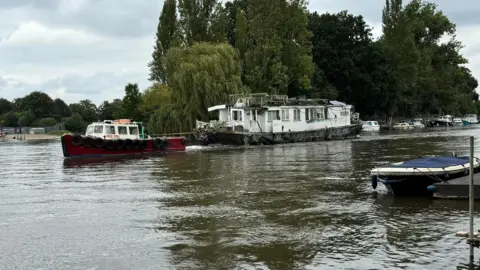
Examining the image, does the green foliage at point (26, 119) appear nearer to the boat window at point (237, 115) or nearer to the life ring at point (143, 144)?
the boat window at point (237, 115)

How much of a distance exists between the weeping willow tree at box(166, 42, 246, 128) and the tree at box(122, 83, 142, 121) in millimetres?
22014

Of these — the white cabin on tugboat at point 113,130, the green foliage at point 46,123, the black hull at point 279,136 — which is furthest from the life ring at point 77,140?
the green foliage at point 46,123

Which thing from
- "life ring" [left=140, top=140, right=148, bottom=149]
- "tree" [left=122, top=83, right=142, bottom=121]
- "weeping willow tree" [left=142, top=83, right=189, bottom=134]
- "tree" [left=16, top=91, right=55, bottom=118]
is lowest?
"life ring" [left=140, top=140, right=148, bottom=149]

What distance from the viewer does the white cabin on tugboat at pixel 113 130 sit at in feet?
134

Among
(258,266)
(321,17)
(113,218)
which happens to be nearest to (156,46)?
(321,17)

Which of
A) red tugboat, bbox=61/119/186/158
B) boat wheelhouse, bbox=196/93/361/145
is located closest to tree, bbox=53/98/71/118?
boat wheelhouse, bbox=196/93/361/145

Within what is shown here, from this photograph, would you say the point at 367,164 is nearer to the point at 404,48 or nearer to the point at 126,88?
the point at 126,88

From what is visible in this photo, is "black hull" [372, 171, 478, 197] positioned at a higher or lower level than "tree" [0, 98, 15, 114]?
lower

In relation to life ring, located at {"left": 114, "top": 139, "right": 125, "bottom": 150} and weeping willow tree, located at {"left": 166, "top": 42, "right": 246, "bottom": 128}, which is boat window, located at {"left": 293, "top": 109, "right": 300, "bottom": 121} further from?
life ring, located at {"left": 114, "top": 139, "right": 125, "bottom": 150}

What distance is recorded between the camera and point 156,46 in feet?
230

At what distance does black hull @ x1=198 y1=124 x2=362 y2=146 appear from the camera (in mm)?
47844

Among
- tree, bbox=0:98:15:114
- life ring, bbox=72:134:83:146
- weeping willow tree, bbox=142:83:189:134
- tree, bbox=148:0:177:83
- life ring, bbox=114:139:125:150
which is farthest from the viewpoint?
tree, bbox=0:98:15:114

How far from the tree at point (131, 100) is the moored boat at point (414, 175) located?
60283 millimetres

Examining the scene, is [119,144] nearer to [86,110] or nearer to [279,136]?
[279,136]
